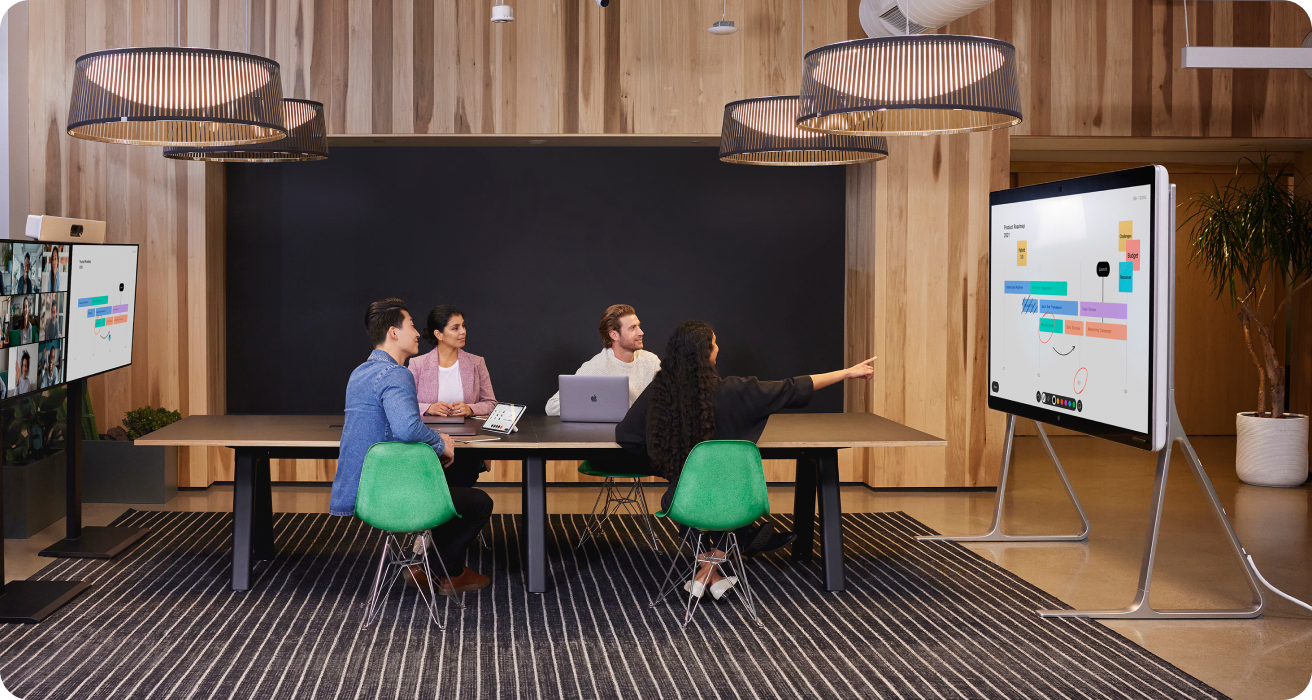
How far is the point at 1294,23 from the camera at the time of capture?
23.4ft

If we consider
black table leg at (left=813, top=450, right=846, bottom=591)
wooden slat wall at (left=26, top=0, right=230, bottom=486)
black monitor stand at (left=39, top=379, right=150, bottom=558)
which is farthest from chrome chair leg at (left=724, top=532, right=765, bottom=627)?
wooden slat wall at (left=26, top=0, right=230, bottom=486)

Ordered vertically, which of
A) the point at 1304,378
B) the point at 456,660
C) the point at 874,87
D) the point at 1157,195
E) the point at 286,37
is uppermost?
the point at 286,37

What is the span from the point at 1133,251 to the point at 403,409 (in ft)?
10.4

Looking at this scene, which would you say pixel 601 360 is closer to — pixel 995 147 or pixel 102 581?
pixel 102 581

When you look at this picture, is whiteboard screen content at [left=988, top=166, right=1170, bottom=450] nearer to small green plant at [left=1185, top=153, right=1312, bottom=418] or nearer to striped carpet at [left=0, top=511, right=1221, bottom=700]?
striped carpet at [left=0, top=511, right=1221, bottom=700]

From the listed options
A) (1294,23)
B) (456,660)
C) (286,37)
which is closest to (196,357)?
(286,37)

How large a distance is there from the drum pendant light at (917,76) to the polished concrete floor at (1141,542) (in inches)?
89.3

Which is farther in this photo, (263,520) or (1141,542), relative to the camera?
(1141,542)

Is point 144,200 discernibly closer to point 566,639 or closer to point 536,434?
point 536,434

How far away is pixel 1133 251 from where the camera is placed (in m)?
A: 4.26

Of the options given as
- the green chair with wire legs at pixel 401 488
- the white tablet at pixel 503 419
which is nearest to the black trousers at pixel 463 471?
the white tablet at pixel 503 419

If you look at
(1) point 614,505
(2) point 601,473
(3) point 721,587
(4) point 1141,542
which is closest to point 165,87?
(2) point 601,473

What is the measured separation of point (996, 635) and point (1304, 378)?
220 inches

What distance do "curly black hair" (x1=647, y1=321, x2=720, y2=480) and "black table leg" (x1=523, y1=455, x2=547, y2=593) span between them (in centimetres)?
61
